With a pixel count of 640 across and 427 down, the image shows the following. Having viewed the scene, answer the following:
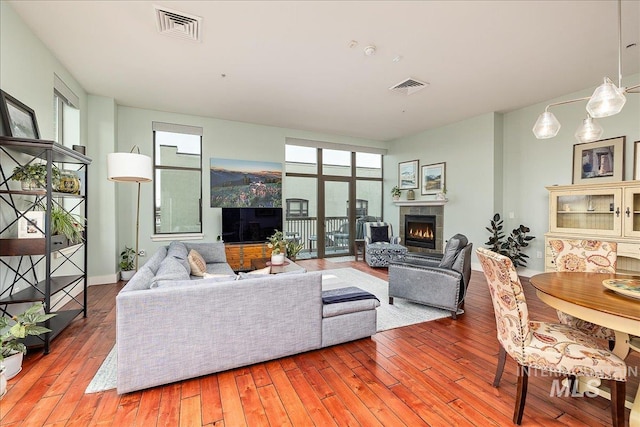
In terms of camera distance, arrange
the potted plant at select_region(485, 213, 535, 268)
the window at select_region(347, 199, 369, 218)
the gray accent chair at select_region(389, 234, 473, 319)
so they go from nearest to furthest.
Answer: the gray accent chair at select_region(389, 234, 473, 319)
the potted plant at select_region(485, 213, 535, 268)
the window at select_region(347, 199, 369, 218)

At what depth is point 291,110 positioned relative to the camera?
5.06m

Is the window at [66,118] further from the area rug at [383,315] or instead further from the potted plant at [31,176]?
the area rug at [383,315]

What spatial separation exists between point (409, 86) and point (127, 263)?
5.33 metres

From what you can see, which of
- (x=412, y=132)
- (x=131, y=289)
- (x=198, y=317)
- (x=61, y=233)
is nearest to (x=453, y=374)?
(x=198, y=317)

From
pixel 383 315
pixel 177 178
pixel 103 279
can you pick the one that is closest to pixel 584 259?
pixel 383 315

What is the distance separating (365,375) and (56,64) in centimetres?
470

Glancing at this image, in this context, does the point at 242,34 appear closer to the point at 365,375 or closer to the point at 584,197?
the point at 365,375

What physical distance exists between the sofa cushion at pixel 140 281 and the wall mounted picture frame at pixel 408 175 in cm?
592

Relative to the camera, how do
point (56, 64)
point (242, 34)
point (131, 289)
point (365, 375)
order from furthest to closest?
1. point (56, 64)
2. point (242, 34)
3. point (365, 375)
4. point (131, 289)

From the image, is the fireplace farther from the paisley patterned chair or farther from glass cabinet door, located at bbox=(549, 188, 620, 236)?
the paisley patterned chair

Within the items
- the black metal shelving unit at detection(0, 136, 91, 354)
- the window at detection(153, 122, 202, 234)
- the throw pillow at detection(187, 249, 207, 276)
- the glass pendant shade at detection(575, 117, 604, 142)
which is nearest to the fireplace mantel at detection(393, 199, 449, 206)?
the glass pendant shade at detection(575, 117, 604, 142)

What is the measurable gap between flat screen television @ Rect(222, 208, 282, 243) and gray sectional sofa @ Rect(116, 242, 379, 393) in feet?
9.44

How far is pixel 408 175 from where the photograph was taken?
22.7 ft

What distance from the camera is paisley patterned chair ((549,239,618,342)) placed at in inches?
86.7
